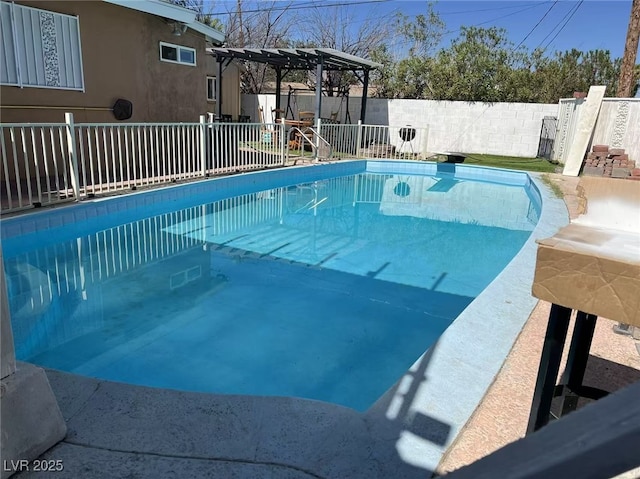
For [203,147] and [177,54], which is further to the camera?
[177,54]

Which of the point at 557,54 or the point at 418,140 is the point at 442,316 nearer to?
the point at 418,140

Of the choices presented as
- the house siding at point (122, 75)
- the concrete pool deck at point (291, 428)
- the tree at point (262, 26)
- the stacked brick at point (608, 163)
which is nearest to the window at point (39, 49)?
the house siding at point (122, 75)

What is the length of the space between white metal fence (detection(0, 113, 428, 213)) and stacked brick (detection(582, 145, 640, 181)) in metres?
4.72

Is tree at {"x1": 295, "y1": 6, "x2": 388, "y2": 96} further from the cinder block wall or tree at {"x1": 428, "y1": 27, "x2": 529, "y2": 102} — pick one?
the cinder block wall

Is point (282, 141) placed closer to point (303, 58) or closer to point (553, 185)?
point (303, 58)

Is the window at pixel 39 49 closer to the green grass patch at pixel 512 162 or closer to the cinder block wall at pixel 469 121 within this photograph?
the green grass patch at pixel 512 162

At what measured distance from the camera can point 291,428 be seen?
1977 mm

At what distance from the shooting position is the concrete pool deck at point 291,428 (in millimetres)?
1737

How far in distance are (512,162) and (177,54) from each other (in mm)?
9858

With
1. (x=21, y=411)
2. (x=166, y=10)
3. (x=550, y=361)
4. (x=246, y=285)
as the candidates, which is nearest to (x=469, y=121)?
(x=166, y=10)

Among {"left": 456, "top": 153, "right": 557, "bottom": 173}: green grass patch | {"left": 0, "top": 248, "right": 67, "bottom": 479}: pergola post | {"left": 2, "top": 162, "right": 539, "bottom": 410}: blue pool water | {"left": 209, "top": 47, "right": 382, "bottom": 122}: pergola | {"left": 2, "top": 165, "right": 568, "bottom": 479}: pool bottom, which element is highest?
{"left": 209, "top": 47, "right": 382, "bottom": 122}: pergola

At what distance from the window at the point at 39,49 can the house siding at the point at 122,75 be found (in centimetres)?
11

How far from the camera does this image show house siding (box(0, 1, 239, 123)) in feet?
24.1

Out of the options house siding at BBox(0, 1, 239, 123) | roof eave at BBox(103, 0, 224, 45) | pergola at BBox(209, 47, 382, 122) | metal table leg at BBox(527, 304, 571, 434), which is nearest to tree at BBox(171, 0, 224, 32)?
pergola at BBox(209, 47, 382, 122)
